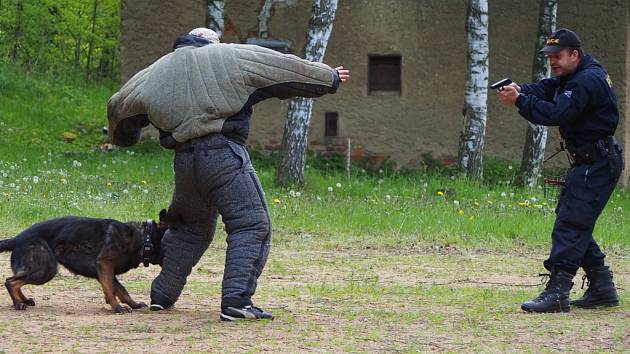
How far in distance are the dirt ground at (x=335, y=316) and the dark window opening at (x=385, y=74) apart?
9.41 m

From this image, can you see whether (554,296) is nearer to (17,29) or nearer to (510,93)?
(510,93)

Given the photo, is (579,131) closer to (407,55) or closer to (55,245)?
(55,245)

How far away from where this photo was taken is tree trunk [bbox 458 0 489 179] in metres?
16.8

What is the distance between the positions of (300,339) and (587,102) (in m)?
2.56

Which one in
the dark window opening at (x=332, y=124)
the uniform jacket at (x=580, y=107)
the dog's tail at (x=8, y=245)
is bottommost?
the dog's tail at (x=8, y=245)

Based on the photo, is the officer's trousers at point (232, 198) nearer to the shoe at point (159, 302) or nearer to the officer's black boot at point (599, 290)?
the shoe at point (159, 302)

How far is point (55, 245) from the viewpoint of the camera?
24.6 feet

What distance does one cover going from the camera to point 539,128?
17203 mm

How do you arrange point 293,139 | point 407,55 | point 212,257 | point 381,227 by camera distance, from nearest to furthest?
point 212,257
point 381,227
point 293,139
point 407,55

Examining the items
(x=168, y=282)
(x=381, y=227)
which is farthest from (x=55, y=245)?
(x=381, y=227)

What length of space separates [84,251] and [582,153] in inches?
132

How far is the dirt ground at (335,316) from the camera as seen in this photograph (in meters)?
6.29

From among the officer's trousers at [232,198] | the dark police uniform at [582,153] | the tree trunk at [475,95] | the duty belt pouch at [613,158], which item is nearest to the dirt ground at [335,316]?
the officer's trousers at [232,198]

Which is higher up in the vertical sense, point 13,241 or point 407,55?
point 407,55
